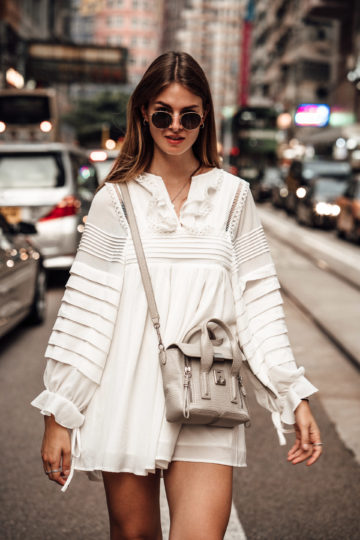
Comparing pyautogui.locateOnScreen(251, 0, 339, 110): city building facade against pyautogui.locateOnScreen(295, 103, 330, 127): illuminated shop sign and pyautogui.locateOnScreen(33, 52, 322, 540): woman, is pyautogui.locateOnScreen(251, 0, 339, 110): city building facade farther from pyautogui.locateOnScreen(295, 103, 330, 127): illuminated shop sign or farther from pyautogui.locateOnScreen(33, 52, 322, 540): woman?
pyautogui.locateOnScreen(33, 52, 322, 540): woman

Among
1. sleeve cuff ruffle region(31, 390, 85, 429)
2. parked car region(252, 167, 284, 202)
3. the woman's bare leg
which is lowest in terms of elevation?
parked car region(252, 167, 284, 202)

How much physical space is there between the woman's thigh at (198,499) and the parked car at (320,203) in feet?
65.5

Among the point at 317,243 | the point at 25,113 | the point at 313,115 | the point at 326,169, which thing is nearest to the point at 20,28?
the point at 25,113

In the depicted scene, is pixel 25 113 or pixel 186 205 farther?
pixel 25 113

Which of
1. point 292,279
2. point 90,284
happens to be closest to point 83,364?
point 90,284

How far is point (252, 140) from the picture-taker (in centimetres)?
4022

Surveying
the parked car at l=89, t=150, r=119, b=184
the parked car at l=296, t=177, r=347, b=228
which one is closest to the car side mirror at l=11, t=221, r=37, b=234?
the parked car at l=89, t=150, r=119, b=184

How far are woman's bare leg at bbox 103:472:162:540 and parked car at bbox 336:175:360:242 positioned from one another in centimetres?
1671

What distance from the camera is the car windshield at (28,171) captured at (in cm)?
1058

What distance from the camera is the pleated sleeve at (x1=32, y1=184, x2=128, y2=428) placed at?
2.18m

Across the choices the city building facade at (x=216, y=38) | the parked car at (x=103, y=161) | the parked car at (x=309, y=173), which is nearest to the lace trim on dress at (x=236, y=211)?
the parked car at (x=103, y=161)

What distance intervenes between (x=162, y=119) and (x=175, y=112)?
0.14ft

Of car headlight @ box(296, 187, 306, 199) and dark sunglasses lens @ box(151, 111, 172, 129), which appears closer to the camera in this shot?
dark sunglasses lens @ box(151, 111, 172, 129)

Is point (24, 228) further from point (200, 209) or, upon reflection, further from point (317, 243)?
point (317, 243)
